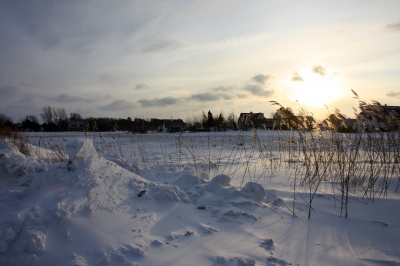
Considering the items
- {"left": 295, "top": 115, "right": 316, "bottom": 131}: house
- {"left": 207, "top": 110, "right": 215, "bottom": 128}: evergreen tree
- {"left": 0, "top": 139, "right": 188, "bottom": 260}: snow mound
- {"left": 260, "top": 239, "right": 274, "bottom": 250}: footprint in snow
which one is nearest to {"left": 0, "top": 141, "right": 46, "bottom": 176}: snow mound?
{"left": 0, "top": 139, "right": 188, "bottom": 260}: snow mound

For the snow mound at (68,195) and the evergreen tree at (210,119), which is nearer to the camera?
the snow mound at (68,195)

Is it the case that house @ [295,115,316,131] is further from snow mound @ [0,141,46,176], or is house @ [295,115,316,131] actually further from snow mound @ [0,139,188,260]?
snow mound @ [0,141,46,176]

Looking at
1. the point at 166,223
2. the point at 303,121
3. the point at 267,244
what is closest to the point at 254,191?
the point at 267,244

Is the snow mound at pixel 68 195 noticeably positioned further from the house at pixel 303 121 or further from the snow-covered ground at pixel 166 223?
the house at pixel 303 121

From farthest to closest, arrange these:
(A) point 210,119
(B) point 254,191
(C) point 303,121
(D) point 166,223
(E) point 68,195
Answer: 1. (A) point 210,119
2. (C) point 303,121
3. (B) point 254,191
4. (D) point 166,223
5. (E) point 68,195

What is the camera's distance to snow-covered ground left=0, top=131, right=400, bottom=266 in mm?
2123

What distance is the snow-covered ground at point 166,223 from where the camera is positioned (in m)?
2.12

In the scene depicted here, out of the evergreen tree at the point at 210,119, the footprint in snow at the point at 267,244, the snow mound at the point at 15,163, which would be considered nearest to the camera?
the footprint in snow at the point at 267,244

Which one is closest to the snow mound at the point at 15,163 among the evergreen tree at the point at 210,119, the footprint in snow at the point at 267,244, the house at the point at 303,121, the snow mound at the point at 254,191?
the snow mound at the point at 254,191

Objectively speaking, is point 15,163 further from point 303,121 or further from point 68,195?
point 303,121

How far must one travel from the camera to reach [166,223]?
281 centimetres

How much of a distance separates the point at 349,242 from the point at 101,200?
2.88m

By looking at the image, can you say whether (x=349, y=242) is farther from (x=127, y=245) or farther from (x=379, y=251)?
(x=127, y=245)

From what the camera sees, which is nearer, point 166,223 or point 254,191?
point 166,223
